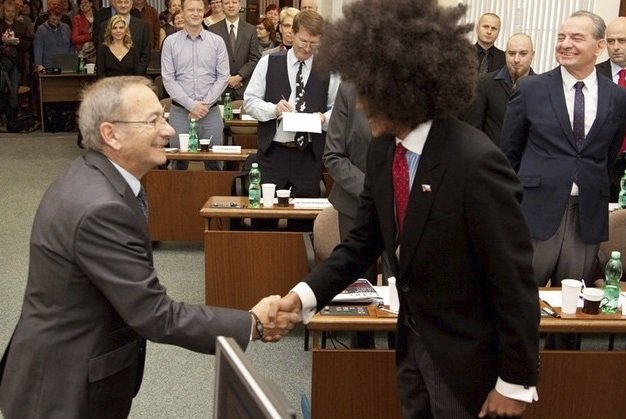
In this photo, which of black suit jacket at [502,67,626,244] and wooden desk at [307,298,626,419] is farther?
black suit jacket at [502,67,626,244]

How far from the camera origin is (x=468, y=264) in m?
1.99

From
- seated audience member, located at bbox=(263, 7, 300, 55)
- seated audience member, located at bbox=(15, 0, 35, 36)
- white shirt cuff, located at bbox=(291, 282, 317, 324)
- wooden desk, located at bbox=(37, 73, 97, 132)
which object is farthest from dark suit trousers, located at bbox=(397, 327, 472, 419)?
seated audience member, located at bbox=(15, 0, 35, 36)

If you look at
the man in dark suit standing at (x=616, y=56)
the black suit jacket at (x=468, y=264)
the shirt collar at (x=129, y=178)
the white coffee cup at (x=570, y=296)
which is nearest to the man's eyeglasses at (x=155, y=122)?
the shirt collar at (x=129, y=178)

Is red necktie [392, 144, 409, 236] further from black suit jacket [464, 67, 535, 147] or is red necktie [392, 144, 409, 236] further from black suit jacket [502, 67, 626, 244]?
black suit jacket [464, 67, 535, 147]

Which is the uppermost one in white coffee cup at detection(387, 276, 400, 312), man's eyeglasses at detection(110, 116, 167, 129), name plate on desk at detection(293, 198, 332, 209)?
man's eyeglasses at detection(110, 116, 167, 129)

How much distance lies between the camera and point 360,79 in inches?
77.5

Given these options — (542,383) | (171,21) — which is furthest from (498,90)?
(171,21)

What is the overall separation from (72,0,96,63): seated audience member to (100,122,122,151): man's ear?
10462 millimetres

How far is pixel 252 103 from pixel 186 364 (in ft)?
5.82

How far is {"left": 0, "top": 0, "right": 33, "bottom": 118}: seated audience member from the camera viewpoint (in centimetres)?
1170

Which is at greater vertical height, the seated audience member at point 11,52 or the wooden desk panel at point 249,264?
the seated audience member at point 11,52

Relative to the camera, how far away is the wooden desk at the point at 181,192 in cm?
598

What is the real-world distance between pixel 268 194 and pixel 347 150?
29.4 inches

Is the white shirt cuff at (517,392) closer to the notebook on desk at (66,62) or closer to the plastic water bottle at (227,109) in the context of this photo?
the plastic water bottle at (227,109)
